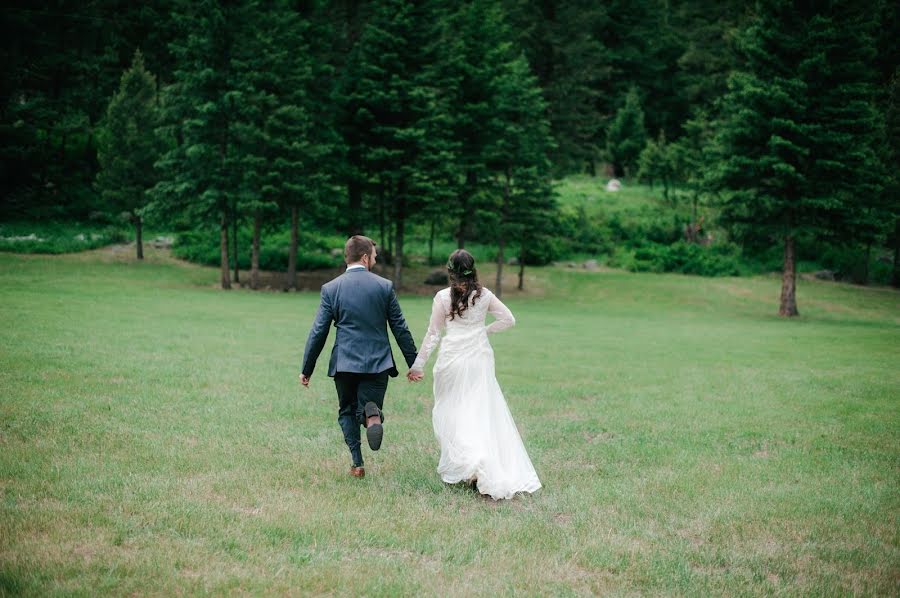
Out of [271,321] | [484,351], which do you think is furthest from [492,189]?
[484,351]

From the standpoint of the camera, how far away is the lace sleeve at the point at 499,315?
23.9 feet

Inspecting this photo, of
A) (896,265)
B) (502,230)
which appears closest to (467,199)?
(502,230)

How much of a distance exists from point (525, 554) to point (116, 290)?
90.9ft

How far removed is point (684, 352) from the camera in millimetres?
18656

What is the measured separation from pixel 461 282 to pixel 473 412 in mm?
1319

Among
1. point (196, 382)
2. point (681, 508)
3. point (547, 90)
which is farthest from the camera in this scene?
point (547, 90)

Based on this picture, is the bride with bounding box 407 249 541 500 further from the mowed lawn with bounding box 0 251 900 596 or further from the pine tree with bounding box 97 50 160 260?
the pine tree with bounding box 97 50 160 260

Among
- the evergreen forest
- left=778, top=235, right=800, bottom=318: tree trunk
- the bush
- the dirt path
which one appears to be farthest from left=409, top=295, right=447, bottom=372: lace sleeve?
the bush

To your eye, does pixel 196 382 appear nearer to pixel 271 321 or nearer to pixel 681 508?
pixel 681 508

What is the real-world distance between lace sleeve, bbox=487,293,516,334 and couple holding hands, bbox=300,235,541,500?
0.02m

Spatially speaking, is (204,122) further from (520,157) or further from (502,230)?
(520,157)

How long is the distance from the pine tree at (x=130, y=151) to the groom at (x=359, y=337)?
35.1 m

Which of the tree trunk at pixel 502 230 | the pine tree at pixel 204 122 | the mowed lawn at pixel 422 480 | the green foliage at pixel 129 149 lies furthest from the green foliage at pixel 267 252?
the mowed lawn at pixel 422 480

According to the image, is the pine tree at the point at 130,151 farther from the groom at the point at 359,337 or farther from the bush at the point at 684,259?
the groom at the point at 359,337
